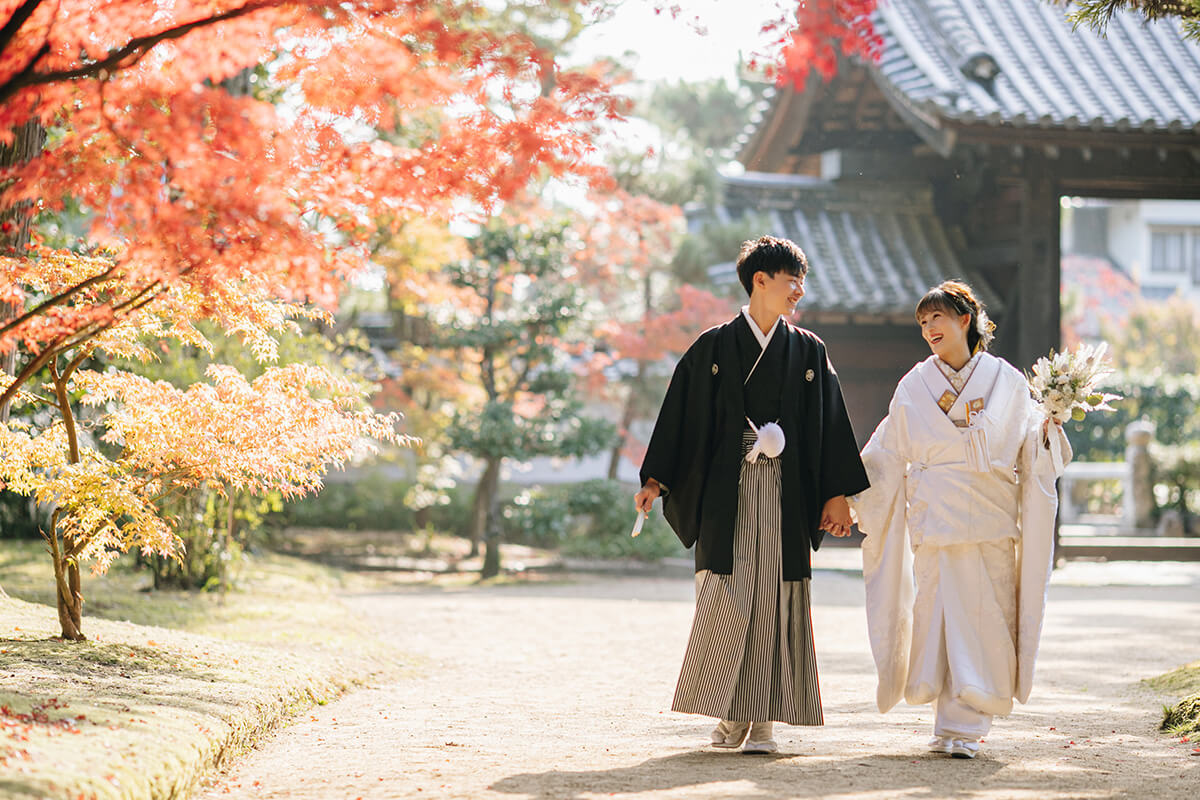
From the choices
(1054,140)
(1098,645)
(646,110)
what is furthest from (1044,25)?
(646,110)

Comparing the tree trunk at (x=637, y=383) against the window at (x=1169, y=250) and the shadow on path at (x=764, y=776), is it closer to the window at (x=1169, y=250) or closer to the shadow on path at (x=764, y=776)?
the shadow on path at (x=764, y=776)

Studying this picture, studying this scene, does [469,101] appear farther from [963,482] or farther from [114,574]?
[114,574]

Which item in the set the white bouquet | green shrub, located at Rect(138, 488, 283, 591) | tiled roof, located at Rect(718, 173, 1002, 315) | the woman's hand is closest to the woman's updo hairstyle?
the white bouquet

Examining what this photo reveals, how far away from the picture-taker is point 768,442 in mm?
4551

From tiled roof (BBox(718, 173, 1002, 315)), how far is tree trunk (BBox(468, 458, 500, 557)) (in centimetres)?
385

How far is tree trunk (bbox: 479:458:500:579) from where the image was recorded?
13430 mm

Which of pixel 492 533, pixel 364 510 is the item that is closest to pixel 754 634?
pixel 492 533

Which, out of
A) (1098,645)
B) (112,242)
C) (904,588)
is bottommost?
(1098,645)

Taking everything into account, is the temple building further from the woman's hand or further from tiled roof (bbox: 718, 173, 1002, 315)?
the woman's hand

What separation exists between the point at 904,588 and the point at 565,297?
28.1 ft

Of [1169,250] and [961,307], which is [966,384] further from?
[1169,250]

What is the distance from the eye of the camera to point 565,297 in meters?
13.0

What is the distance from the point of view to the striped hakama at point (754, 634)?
14.7ft

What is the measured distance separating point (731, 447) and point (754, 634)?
27.4 inches
